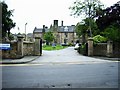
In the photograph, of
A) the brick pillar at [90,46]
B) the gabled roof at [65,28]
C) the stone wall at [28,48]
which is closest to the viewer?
the stone wall at [28,48]

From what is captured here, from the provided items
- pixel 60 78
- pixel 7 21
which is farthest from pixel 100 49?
pixel 7 21

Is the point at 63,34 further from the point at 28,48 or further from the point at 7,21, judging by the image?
the point at 28,48

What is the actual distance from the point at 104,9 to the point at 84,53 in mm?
23090

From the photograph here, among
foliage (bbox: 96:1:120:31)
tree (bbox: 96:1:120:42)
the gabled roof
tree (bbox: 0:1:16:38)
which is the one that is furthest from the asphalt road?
the gabled roof

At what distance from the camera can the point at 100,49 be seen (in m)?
38.8

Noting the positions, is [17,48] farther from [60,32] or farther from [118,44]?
[60,32]

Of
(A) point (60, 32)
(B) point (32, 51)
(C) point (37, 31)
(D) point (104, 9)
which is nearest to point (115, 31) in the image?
(B) point (32, 51)

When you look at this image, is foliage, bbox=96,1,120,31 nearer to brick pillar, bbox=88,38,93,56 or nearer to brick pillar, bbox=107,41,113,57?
brick pillar, bbox=88,38,93,56

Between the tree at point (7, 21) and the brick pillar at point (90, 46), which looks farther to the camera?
the tree at point (7, 21)

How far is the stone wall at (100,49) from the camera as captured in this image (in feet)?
125

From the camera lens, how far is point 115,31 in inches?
1507

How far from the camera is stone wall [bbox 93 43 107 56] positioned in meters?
38.1

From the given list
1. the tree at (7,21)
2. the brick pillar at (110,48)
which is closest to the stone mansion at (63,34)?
the tree at (7,21)

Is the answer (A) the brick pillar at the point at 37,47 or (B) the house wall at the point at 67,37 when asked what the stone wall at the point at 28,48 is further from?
(B) the house wall at the point at 67,37
